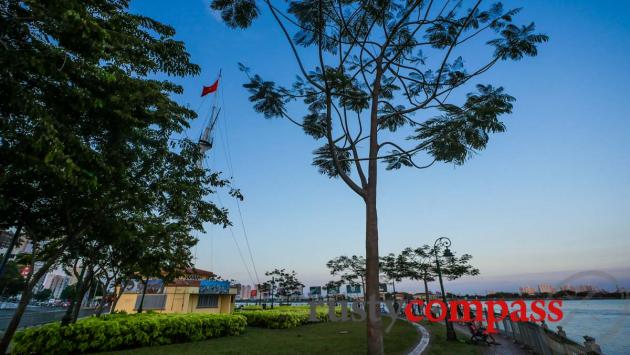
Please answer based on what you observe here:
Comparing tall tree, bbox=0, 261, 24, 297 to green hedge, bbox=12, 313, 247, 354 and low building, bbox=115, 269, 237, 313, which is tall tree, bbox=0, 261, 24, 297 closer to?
low building, bbox=115, 269, 237, 313

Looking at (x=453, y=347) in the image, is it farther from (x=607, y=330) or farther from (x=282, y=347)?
(x=607, y=330)

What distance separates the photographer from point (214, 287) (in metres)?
27.6

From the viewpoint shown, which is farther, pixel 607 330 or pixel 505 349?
pixel 607 330

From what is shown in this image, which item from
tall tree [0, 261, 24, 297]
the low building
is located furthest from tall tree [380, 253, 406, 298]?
tall tree [0, 261, 24, 297]

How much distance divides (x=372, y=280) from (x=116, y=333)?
1106cm

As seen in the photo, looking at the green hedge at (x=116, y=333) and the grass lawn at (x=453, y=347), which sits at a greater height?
the green hedge at (x=116, y=333)

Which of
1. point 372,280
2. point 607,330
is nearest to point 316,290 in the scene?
point 607,330

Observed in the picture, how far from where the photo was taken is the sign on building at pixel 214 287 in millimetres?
27062

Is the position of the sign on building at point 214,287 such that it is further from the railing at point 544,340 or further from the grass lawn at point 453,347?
the railing at point 544,340

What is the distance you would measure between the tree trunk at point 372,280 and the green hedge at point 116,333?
10.8 metres

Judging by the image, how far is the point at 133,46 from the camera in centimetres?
646

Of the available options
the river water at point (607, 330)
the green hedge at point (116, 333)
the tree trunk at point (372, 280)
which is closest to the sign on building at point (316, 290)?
the river water at point (607, 330)

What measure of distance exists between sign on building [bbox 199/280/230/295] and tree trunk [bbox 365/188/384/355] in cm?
2514

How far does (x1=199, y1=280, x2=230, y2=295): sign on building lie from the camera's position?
2706 cm
